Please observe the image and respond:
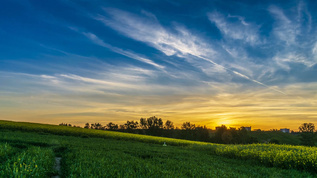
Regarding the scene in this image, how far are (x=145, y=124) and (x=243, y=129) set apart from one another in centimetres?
5599

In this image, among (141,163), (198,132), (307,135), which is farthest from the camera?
(198,132)

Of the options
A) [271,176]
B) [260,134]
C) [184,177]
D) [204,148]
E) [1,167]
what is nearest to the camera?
[1,167]

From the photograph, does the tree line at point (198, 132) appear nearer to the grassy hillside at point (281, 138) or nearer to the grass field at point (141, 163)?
the grassy hillside at point (281, 138)

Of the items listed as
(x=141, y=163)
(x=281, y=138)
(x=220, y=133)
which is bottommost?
(x=281, y=138)

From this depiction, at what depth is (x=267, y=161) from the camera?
1519 cm

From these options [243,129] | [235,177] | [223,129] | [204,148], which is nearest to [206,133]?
[223,129]

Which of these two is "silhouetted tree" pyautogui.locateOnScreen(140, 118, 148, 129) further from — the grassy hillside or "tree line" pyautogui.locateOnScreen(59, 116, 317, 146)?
the grassy hillside

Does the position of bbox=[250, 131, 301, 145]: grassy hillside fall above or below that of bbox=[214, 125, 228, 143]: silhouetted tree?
below

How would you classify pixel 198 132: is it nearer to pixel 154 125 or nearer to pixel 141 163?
pixel 154 125

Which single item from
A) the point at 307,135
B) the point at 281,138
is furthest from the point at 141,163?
the point at 281,138

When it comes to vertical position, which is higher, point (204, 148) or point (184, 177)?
point (184, 177)

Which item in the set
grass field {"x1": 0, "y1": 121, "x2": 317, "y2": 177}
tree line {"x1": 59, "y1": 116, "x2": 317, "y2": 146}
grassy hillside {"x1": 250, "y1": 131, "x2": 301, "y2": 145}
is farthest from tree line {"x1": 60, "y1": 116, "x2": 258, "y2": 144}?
grass field {"x1": 0, "y1": 121, "x2": 317, "y2": 177}

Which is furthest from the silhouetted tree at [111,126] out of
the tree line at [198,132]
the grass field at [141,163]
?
the grass field at [141,163]

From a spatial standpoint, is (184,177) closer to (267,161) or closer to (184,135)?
(267,161)
